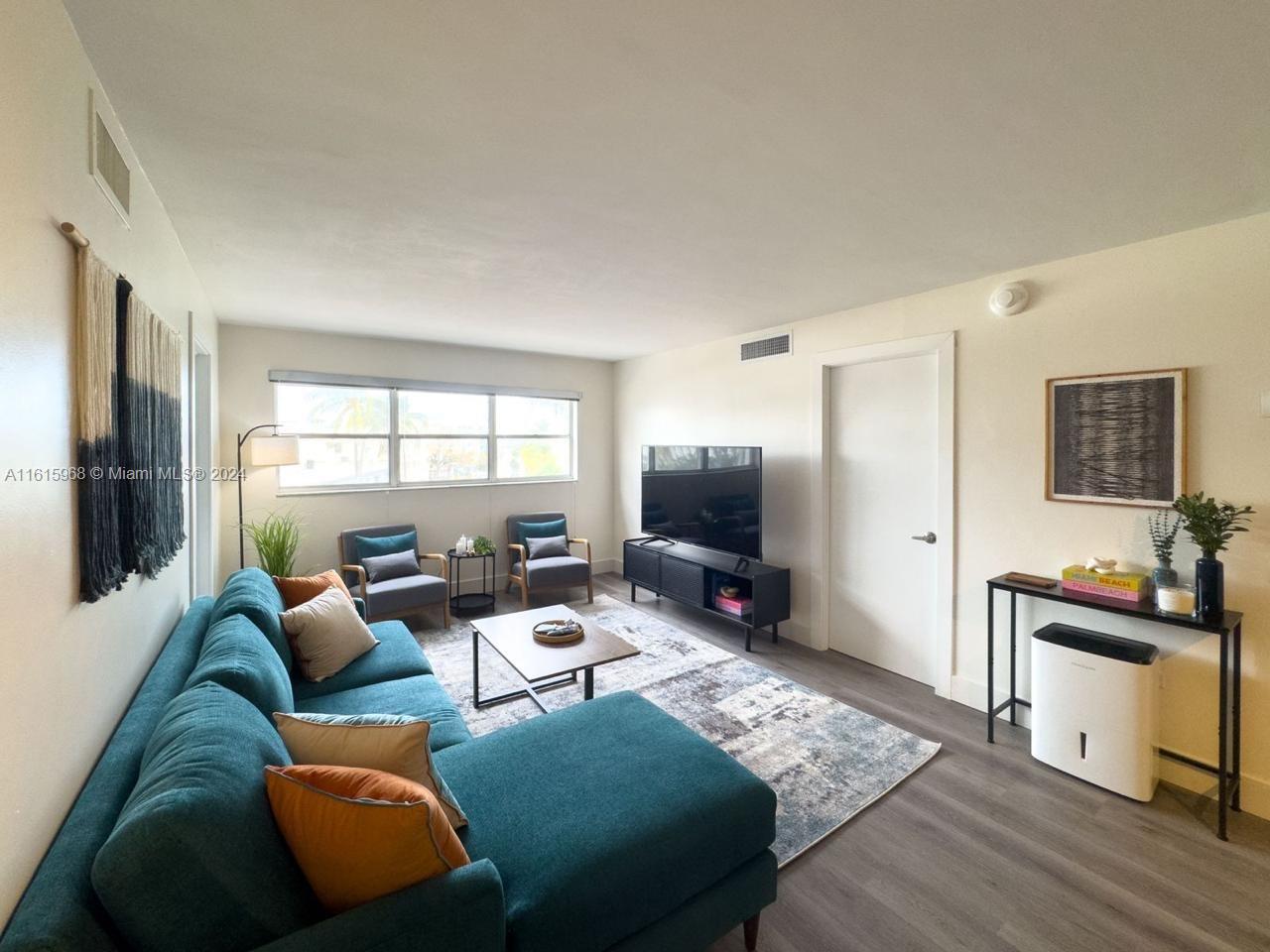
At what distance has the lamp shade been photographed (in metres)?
4.02

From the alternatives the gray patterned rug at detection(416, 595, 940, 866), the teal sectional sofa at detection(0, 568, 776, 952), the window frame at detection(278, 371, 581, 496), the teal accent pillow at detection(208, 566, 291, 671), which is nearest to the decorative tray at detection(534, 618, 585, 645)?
the gray patterned rug at detection(416, 595, 940, 866)

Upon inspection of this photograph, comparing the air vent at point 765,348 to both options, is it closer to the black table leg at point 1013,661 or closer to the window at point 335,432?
the black table leg at point 1013,661

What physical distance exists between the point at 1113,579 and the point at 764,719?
70.6 inches

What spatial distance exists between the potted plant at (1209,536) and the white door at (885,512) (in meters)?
1.17

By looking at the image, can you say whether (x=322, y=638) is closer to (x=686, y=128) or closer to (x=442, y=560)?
(x=442, y=560)

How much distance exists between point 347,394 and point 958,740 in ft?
17.2

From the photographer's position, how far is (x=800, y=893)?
189 cm

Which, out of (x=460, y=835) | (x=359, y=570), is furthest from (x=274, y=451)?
(x=460, y=835)

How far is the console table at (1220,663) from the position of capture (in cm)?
214

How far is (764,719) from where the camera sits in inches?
118

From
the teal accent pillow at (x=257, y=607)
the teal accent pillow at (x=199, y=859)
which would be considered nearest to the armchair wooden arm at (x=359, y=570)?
the teal accent pillow at (x=257, y=607)

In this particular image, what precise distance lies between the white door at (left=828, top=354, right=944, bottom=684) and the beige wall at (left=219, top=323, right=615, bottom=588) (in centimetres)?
307

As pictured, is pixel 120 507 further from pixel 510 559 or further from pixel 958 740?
pixel 510 559

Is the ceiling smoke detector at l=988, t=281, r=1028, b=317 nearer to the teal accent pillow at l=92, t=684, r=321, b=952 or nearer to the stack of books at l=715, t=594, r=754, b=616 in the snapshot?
the stack of books at l=715, t=594, r=754, b=616
